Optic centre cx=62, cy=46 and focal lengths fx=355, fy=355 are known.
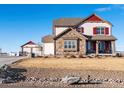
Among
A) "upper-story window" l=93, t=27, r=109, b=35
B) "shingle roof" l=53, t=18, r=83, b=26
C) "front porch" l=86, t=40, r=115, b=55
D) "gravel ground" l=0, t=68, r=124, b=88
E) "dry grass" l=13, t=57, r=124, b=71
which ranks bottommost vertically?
"gravel ground" l=0, t=68, r=124, b=88

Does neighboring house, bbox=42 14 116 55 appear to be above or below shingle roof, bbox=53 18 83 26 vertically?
below

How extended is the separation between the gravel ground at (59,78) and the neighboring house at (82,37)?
1819 centimetres

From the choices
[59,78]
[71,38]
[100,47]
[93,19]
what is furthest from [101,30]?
[59,78]

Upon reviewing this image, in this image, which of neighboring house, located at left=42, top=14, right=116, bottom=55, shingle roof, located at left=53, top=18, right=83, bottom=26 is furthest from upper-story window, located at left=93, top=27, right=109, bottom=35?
shingle roof, located at left=53, top=18, right=83, bottom=26

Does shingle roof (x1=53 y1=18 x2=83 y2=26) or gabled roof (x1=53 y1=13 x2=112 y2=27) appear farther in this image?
shingle roof (x1=53 y1=18 x2=83 y2=26)

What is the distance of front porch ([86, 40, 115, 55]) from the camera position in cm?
4059

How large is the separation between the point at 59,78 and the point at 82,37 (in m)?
22.0

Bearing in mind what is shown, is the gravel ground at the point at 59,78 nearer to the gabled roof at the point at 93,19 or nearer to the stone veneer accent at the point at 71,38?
the stone veneer accent at the point at 71,38

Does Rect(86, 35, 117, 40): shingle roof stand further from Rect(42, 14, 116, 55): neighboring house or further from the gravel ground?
the gravel ground

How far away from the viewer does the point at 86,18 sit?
137 ft

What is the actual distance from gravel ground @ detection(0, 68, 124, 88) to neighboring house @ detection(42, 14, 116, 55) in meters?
18.2

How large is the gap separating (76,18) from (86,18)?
2.28m

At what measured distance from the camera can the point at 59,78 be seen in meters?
18.3

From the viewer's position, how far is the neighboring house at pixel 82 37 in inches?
1569
